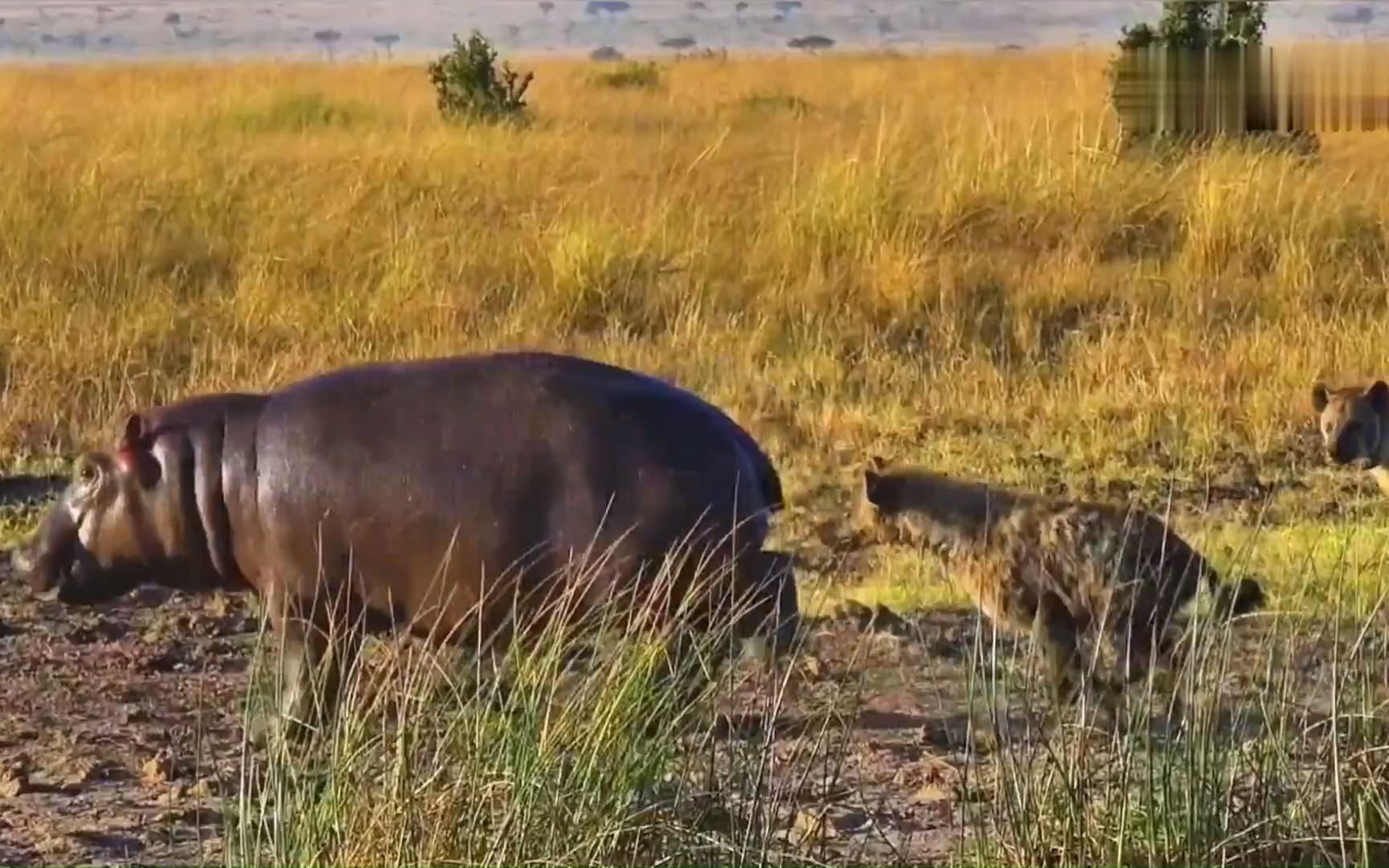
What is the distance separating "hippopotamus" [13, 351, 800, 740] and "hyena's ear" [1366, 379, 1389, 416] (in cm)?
356

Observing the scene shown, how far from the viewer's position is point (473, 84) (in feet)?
66.6

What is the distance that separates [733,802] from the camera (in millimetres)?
4547

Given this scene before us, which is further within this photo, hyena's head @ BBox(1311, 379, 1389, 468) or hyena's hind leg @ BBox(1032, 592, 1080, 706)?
hyena's head @ BBox(1311, 379, 1389, 468)

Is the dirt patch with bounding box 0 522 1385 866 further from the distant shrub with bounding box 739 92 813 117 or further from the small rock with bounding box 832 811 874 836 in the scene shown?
the distant shrub with bounding box 739 92 813 117

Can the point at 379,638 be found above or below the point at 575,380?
below

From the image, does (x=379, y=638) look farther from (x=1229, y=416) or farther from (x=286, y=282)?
(x=286, y=282)

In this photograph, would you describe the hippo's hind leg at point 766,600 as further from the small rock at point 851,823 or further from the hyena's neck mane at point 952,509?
the hyena's neck mane at point 952,509

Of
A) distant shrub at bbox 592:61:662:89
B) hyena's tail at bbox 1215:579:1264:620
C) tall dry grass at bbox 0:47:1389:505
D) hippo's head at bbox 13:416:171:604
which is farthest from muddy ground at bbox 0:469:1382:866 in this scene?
distant shrub at bbox 592:61:662:89

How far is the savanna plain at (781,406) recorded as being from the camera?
4484 mm

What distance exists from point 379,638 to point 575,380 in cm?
82

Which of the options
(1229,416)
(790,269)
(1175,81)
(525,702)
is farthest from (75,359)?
(1175,81)

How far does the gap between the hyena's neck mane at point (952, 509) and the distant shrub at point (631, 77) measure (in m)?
22.8

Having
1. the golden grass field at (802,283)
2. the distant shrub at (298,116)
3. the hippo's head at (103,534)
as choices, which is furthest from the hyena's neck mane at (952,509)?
the distant shrub at (298,116)

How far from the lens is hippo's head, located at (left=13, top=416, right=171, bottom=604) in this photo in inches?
229
